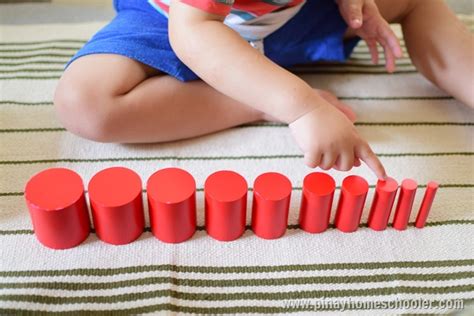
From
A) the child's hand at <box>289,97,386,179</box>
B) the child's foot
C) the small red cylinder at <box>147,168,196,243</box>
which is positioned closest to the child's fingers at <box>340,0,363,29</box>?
the child's foot

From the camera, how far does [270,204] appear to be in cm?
65

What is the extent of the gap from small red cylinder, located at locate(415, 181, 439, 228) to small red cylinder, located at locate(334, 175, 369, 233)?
0.07 metres

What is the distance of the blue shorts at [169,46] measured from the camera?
79 centimetres

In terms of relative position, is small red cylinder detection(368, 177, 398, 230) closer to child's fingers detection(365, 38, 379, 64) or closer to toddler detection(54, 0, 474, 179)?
toddler detection(54, 0, 474, 179)

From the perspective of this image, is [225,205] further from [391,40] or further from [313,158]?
[391,40]

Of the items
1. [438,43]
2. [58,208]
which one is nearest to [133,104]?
[58,208]

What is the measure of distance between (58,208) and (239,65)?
255mm

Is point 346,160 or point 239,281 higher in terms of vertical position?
point 346,160

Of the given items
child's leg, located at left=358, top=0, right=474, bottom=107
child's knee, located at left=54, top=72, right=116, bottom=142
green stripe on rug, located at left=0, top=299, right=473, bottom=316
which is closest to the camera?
green stripe on rug, located at left=0, top=299, right=473, bottom=316

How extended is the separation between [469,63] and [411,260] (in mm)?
372

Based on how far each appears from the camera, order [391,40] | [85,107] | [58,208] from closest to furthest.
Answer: [58,208] → [85,107] → [391,40]

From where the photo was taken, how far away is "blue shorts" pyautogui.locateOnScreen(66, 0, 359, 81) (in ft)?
2.60

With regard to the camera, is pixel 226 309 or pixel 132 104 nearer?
pixel 226 309

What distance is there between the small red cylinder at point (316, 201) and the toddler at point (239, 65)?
0.03m
